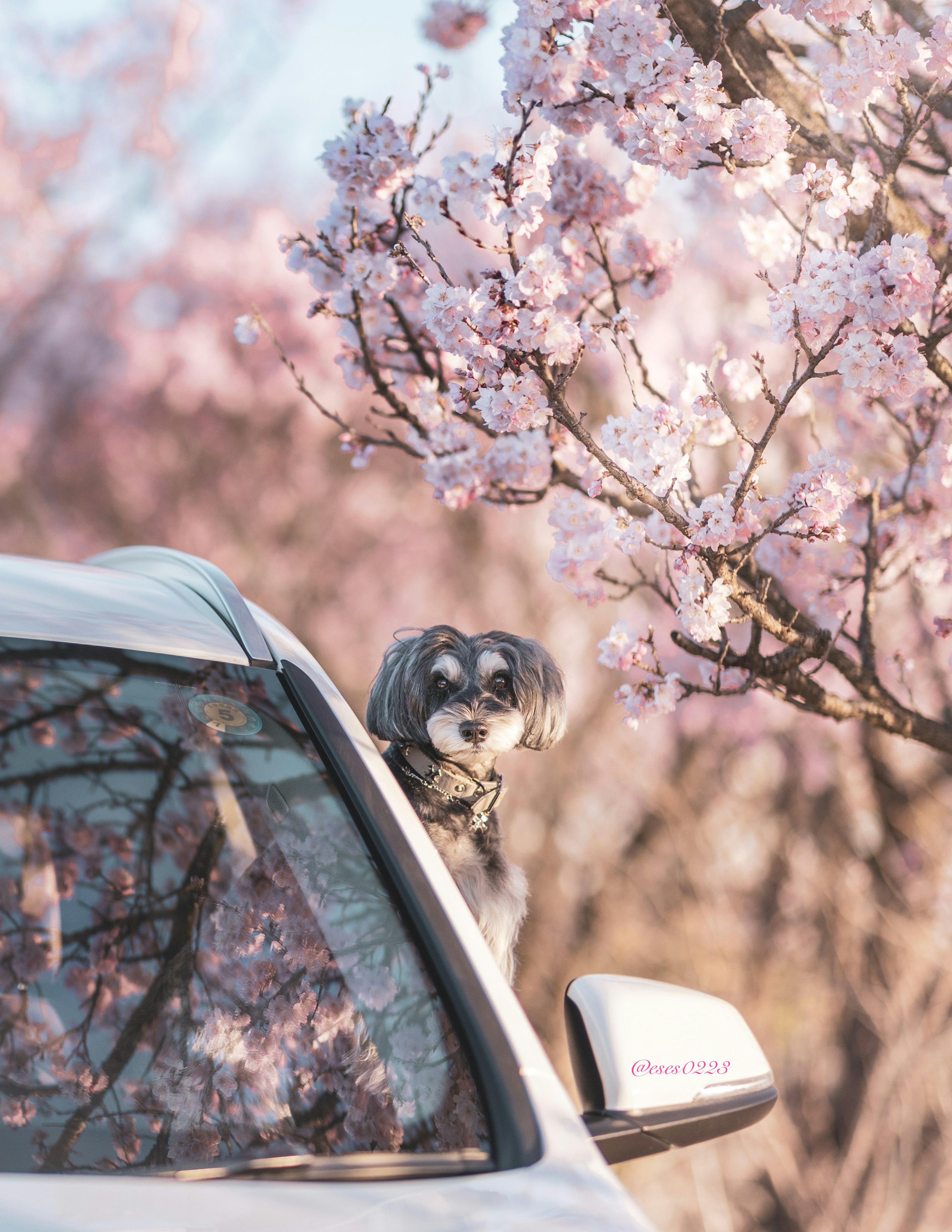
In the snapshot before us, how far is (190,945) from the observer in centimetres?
140

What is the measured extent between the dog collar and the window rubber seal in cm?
64

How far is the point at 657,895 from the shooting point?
266 inches

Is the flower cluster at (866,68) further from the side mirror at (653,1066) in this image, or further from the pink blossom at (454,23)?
the side mirror at (653,1066)

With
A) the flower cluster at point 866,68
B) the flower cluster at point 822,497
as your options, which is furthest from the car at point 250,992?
the flower cluster at point 866,68

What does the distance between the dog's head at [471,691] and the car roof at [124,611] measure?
0.61 m

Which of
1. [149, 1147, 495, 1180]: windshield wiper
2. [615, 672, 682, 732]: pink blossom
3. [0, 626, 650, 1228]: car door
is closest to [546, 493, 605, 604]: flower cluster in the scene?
[615, 672, 682, 732]: pink blossom

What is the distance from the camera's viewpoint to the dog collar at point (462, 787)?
6.79 feet

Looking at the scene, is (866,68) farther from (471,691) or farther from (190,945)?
(190,945)

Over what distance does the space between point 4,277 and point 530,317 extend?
25.6 feet

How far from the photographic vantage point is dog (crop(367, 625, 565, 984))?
2037 mm

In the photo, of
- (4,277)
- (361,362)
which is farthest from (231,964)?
(4,277)

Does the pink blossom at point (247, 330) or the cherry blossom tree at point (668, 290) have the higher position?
the pink blossom at point (247, 330)

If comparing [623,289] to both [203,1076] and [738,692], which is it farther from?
[203,1076]

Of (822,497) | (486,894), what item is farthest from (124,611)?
(822,497)
